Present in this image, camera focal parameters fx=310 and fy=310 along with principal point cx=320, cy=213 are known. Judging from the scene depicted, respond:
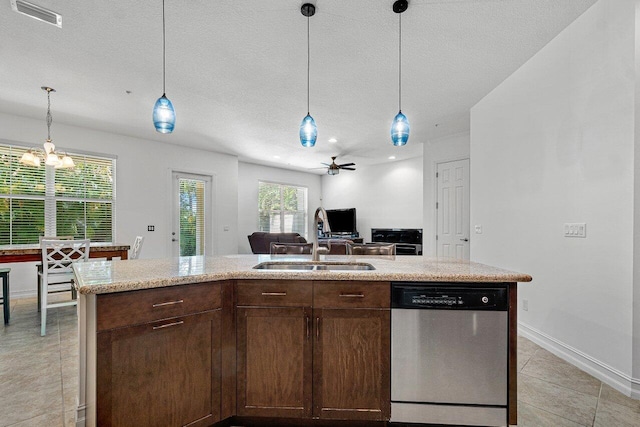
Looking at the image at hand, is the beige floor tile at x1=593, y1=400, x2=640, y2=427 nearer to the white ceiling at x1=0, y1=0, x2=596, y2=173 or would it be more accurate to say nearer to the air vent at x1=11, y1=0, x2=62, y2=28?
the white ceiling at x1=0, y1=0, x2=596, y2=173

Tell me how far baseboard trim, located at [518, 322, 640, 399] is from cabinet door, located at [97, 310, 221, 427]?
2484mm

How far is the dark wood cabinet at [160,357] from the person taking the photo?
49.6 inches

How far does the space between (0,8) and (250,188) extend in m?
5.77

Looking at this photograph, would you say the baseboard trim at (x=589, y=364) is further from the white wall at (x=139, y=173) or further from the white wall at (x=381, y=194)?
the white wall at (x=139, y=173)

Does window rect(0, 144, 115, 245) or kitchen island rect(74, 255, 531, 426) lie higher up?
window rect(0, 144, 115, 245)

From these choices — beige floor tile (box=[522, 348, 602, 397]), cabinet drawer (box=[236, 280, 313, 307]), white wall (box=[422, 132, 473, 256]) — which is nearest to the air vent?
cabinet drawer (box=[236, 280, 313, 307])

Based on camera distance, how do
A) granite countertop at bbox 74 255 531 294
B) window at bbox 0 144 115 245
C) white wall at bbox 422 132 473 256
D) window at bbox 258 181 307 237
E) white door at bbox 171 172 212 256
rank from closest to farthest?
granite countertop at bbox 74 255 531 294 → window at bbox 0 144 115 245 → white wall at bbox 422 132 473 256 → white door at bbox 171 172 212 256 → window at bbox 258 181 307 237

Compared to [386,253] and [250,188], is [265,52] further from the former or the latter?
[250,188]

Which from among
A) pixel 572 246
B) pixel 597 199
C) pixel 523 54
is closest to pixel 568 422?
pixel 572 246

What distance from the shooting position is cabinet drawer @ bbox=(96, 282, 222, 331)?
1256 millimetres

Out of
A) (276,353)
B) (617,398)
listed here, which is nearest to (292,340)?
(276,353)

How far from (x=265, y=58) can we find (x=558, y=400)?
3.48 m

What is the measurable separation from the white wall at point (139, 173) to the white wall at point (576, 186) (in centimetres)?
518

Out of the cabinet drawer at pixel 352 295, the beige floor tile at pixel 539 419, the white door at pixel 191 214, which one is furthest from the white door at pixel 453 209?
the white door at pixel 191 214
